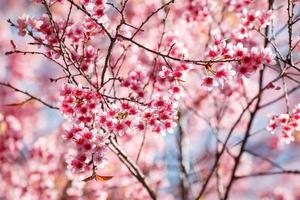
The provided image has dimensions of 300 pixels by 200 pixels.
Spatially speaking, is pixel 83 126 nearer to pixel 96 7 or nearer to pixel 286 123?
pixel 96 7

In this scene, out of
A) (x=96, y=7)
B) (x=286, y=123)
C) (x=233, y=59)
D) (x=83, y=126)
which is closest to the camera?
(x=233, y=59)

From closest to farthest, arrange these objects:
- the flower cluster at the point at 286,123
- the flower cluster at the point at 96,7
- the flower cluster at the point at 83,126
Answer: the flower cluster at the point at 83,126 < the flower cluster at the point at 96,7 < the flower cluster at the point at 286,123

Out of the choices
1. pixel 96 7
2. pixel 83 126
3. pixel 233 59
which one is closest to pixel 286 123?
pixel 233 59

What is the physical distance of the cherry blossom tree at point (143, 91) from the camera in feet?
12.5

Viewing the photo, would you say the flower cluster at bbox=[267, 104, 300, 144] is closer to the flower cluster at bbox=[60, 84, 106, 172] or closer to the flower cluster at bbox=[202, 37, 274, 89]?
the flower cluster at bbox=[202, 37, 274, 89]

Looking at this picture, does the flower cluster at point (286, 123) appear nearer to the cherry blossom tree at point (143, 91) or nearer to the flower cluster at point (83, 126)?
the cherry blossom tree at point (143, 91)

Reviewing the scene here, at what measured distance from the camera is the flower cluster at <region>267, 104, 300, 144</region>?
4.39 meters

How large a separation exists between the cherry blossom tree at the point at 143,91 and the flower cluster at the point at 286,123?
1 cm

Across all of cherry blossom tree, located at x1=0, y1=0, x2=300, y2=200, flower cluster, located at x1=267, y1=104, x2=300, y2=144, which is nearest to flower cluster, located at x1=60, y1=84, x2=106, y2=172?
cherry blossom tree, located at x1=0, y1=0, x2=300, y2=200

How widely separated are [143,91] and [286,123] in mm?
1316

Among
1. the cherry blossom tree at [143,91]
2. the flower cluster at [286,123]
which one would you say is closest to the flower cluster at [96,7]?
the cherry blossom tree at [143,91]

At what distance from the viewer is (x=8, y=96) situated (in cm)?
1077

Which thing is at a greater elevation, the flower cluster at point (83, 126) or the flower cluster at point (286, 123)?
Result: the flower cluster at point (286, 123)

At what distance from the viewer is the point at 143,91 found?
14.7 feet
